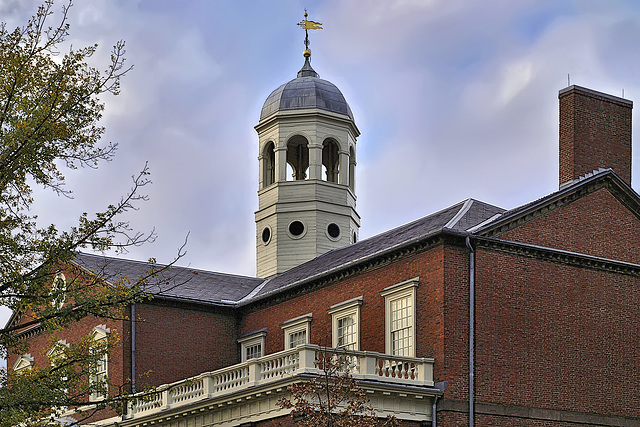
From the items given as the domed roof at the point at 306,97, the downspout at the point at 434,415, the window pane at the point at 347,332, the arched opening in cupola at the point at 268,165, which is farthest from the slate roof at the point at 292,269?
the domed roof at the point at 306,97

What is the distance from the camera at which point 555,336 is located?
31500 mm

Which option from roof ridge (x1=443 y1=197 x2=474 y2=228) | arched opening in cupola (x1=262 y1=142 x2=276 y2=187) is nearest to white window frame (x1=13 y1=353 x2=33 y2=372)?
arched opening in cupola (x1=262 y1=142 x2=276 y2=187)

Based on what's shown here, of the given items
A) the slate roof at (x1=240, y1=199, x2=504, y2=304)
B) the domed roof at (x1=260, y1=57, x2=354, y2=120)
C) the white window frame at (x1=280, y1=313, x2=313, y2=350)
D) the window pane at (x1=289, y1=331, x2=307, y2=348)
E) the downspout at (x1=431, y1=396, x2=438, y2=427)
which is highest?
the domed roof at (x1=260, y1=57, x2=354, y2=120)

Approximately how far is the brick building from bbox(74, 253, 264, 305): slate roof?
0.32m

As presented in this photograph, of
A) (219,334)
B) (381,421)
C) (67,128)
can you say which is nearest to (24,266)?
(67,128)

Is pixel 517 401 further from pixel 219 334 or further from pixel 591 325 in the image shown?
pixel 219 334

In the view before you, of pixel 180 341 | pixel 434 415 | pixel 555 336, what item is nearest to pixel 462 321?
pixel 434 415

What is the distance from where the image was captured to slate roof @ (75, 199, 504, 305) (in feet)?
108

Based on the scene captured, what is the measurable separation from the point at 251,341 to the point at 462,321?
37.9 feet

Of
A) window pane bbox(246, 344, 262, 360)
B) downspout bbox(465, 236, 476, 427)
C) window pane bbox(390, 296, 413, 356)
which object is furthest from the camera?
window pane bbox(246, 344, 262, 360)

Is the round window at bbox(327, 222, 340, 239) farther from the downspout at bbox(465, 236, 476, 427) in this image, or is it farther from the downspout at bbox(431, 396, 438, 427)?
the downspout at bbox(431, 396, 438, 427)

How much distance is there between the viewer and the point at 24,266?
20078mm

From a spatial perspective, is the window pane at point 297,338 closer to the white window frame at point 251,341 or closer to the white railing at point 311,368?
the white window frame at point 251,341

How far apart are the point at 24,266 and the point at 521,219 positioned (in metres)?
16.2
